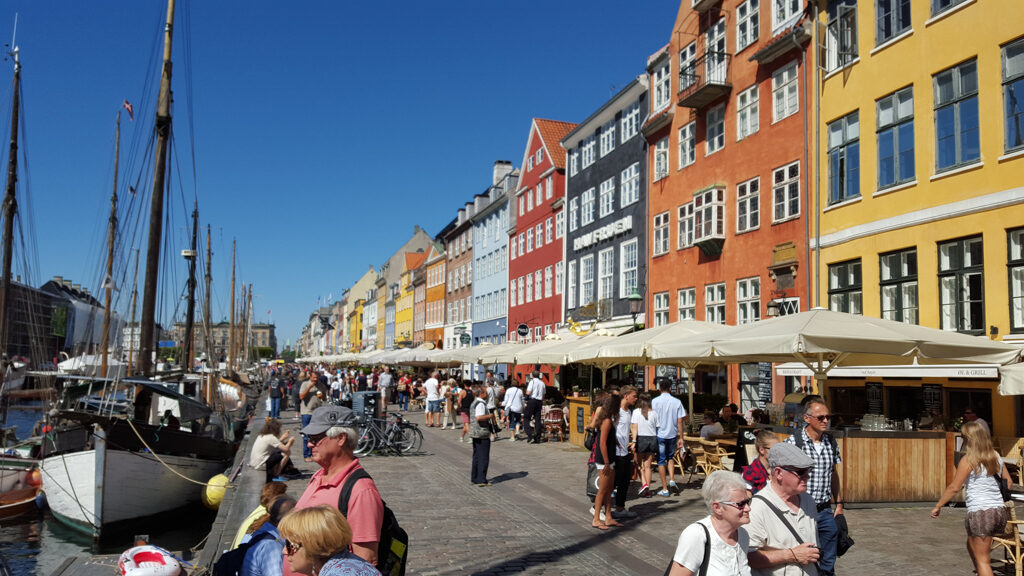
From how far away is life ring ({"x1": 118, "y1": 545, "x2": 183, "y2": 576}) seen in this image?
8.51 metres

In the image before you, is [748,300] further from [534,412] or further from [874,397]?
[534,412]

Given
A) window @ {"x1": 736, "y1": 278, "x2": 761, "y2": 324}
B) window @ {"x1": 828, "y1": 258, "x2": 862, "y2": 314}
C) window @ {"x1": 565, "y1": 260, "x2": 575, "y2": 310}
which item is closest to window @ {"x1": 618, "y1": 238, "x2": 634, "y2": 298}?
window @ {"x1": 565, "y1": 260, "x2": 575, "y2": 310}

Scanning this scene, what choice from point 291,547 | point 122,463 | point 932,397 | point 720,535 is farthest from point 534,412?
point 291,547

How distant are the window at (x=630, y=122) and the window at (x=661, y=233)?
4549 mm

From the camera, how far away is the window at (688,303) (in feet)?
85.7

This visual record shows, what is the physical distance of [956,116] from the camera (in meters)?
15.7

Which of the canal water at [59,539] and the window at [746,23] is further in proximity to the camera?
the window at [746,23]

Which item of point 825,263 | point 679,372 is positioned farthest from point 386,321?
point 825,263

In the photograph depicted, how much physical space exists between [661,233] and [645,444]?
16.9 meters

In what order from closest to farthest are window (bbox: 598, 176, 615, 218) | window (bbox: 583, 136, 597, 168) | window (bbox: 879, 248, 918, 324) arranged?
window (bbox: 879, 248, 918, 324) → window (bbox: 598, 176, 615, 218) → window (bbox: 583, 136, 597, 168)

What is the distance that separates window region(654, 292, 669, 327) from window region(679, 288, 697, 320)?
0.97m

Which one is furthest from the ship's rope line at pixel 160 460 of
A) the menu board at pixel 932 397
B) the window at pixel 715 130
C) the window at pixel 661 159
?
the window at pixel 661 159

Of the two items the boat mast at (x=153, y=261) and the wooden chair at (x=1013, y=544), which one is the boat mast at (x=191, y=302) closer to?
the boat mast at (x=153, y=261)

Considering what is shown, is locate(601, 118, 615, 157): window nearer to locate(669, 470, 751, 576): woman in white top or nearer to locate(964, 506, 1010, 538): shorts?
locate(964, 506, 1010, 538): shorts
